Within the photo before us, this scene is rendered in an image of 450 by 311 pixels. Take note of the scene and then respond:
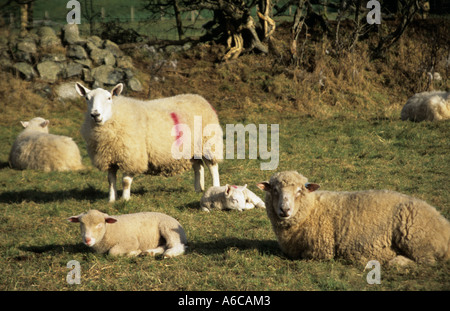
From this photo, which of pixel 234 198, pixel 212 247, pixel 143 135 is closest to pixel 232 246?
pixel 212 247

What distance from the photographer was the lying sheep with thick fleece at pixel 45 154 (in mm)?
11375

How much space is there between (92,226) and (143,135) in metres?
3.28

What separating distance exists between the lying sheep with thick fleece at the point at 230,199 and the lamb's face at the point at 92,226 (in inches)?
95.4

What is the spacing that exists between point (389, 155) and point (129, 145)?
5.74 metres

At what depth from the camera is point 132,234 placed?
19.4 ft

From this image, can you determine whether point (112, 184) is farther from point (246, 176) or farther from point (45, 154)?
point (45, 154)

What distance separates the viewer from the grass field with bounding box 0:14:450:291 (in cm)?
495

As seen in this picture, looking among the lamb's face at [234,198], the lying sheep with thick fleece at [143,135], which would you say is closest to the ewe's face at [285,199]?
the lamb's face at [234,198]

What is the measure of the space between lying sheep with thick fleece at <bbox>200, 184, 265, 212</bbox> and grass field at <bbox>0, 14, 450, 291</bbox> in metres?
0.17

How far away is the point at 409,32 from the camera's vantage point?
20.5m

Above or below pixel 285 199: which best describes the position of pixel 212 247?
below

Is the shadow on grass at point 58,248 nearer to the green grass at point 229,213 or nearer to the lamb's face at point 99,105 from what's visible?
the green grass at point 229,213

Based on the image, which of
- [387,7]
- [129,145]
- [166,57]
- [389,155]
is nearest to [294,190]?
[129,145]

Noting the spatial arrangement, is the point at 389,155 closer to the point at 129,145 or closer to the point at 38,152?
the point at 129,145
